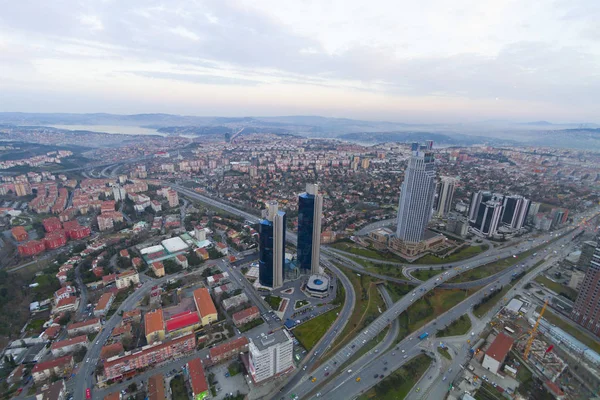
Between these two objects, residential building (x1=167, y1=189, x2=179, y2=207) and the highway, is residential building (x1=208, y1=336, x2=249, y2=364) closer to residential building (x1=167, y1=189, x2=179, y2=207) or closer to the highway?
the highway

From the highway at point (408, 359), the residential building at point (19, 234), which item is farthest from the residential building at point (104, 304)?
the residential building at point (19, 234)

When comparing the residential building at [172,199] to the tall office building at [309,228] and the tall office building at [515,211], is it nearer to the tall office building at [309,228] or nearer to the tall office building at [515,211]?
the tall office building at [309,228]

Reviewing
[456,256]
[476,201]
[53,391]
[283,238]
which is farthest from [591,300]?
[53,391]

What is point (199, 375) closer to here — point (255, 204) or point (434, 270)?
point (434, 270)

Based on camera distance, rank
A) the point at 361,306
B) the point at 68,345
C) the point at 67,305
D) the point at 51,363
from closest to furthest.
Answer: the point at 51,363, the point at 68,345, the point at 67,305, the point at 361,306

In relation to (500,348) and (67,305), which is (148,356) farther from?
(500,348)

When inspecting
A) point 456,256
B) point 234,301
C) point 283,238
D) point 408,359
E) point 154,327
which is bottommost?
point 408,359
